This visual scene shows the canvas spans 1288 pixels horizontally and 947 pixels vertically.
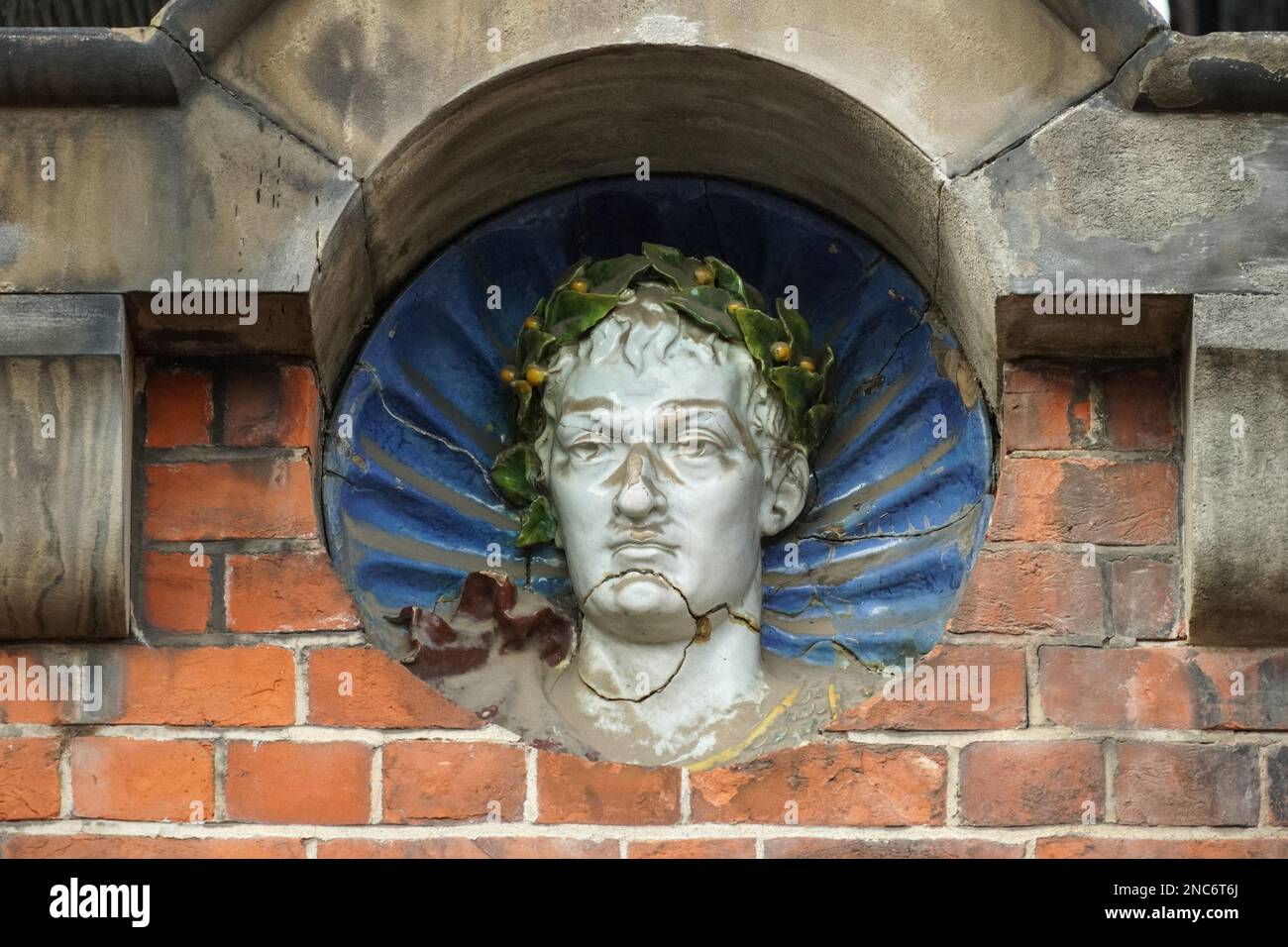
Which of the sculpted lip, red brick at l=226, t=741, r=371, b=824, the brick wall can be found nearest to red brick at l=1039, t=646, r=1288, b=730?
the brick wall

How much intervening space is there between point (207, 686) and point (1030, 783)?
100 centimetres

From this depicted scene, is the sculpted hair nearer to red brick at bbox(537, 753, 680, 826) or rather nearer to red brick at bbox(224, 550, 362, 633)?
red brick at bbox(224, 550, 362, 633)

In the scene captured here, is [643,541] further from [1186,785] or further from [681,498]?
[1186,785]

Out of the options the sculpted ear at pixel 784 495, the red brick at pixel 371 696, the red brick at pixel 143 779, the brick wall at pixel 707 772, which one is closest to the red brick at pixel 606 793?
the brick wall at pixel 707 772

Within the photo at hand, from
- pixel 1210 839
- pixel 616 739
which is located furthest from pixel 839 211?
pixel 1210 839

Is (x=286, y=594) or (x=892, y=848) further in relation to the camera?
(x=286, y=594)

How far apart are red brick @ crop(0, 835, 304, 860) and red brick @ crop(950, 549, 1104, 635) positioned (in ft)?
2.83

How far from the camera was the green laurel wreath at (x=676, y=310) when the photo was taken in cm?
323

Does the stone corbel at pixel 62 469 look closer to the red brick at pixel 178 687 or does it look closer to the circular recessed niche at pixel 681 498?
the red brick at pixel 178 687

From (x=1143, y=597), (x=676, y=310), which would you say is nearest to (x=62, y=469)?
(x=676, y=310)

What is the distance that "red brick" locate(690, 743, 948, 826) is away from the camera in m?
2.79

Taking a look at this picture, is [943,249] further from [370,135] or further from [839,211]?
[370,135]

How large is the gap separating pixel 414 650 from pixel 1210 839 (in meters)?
1.03

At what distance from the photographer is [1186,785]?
280 cm
